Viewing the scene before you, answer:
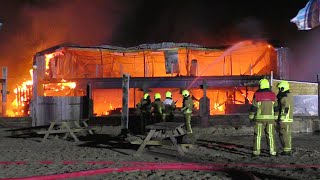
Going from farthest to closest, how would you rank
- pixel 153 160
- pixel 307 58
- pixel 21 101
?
pixel 307 58 → pixel 21 101 → pixel 153 160

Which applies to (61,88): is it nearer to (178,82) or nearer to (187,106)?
(178,82)

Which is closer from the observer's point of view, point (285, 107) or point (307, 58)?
point (285, 107)

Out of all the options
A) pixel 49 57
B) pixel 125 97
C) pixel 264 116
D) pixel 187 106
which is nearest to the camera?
pixel 264 116

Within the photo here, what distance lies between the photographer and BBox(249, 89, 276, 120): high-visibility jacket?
29.4ft

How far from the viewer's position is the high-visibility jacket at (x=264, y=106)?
8.95 meters

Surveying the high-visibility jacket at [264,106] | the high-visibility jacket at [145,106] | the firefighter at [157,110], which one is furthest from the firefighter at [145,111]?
the high-visibility jacket at [264,106]

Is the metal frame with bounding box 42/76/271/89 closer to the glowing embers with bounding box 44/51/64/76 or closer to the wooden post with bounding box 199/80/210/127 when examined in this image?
the glowing embers with bounding box 44/51/64/76

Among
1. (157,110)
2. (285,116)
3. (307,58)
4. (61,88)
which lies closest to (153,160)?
(285,116)

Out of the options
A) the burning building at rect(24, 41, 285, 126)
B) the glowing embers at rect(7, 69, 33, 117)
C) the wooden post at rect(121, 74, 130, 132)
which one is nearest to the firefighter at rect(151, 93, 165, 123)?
the wooden post at rect(121, 74, 130, 132)

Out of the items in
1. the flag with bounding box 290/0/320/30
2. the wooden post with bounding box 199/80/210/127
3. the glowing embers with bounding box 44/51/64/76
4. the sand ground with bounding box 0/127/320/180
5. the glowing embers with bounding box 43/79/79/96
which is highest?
the flag with bounding box 290/0/320/30

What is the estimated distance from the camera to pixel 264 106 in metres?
8.97

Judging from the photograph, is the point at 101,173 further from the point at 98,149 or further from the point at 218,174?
the point at 98,149

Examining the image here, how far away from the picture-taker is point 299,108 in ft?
56.6

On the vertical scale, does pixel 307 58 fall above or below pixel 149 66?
above
